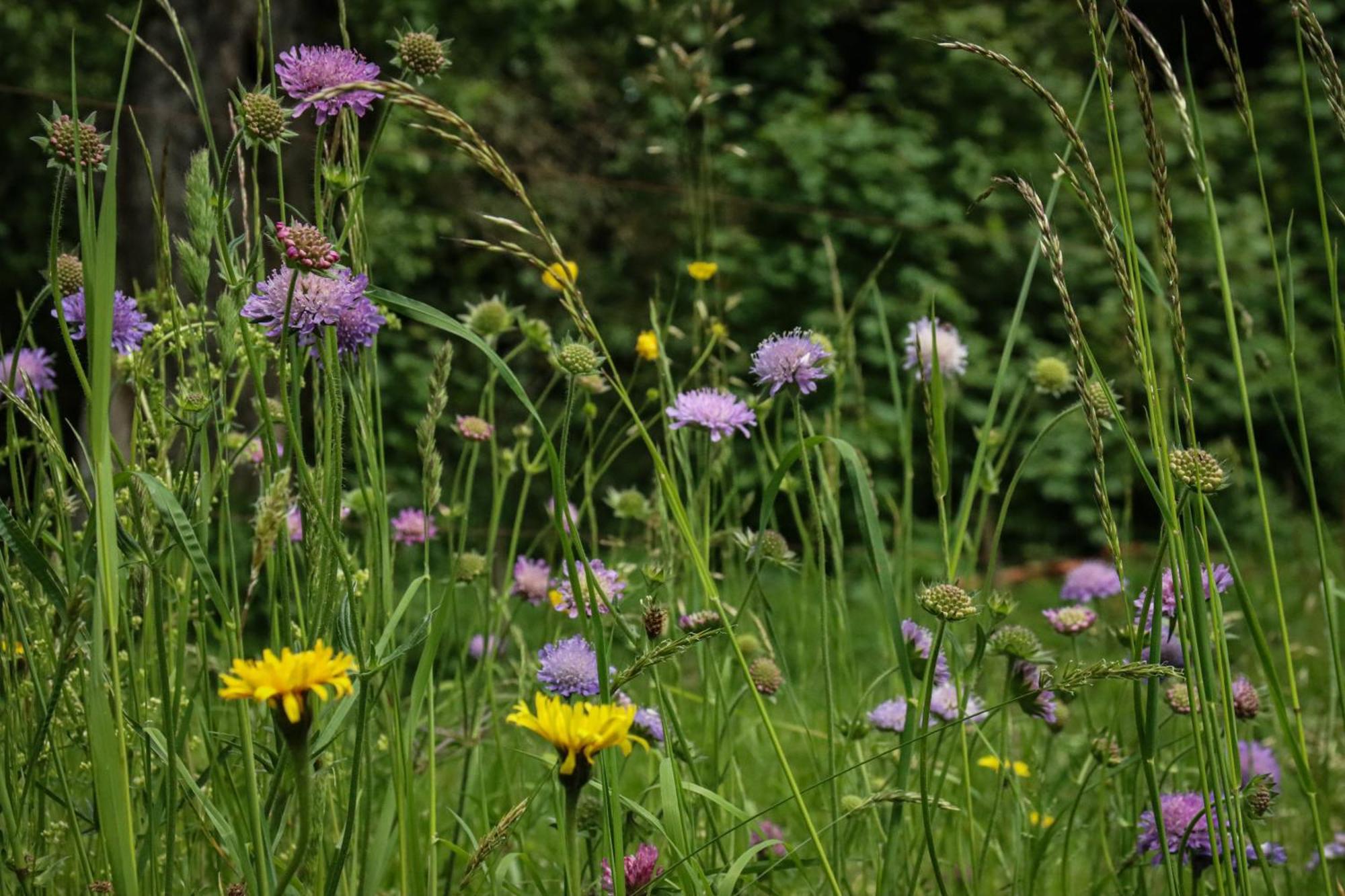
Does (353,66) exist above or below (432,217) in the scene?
above

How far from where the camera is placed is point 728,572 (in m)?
1.96

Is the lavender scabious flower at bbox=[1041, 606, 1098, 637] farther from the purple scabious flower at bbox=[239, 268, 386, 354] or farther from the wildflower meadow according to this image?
the purple scabious flower at bbox=[239, 268, 386, 354]

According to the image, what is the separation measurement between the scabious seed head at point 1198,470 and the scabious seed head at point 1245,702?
0.37 metres

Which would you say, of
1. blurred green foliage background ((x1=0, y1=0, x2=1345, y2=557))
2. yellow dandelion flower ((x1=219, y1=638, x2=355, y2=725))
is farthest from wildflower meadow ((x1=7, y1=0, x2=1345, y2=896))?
blurred green foliage background ((x1=0, y1=0, x2=1345, y2=557))

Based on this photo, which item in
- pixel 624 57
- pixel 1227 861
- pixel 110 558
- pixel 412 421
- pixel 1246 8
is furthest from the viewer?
pixel 1246 8

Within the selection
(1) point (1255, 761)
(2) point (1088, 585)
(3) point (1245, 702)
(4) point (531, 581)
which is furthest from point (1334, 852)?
(4) point (531, 581)

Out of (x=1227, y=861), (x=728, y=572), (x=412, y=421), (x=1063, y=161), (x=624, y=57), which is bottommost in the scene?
(x=412, y=421)

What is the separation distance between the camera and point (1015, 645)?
108 centimetres

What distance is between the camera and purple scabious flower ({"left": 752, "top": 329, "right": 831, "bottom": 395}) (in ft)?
3.79

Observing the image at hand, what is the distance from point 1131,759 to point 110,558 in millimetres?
954

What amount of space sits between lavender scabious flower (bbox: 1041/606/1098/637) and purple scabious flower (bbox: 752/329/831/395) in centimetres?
42

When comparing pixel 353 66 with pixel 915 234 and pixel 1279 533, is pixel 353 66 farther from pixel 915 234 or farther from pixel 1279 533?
pixel 1279 533

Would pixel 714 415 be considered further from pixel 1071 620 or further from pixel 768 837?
pixel 768 837

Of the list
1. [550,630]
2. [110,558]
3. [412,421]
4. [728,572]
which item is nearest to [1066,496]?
[412,421]
